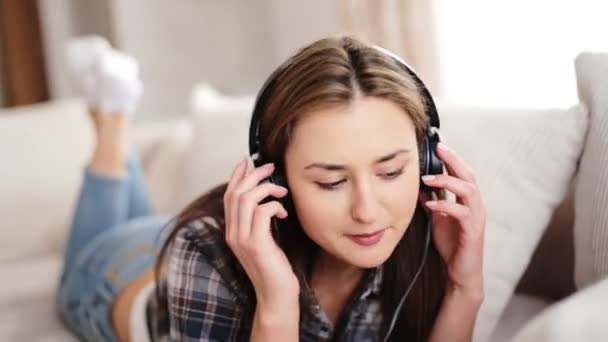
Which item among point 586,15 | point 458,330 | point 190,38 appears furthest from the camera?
point 190,38

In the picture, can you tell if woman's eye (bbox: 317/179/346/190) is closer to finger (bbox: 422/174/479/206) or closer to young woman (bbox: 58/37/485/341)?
young woman (bbox: 58/37/485/341)

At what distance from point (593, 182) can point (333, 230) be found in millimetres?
367

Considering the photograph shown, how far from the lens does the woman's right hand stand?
0.89 metres

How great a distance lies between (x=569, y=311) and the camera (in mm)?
690

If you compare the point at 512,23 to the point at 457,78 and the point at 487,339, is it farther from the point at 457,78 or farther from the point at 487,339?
the point at 487,339

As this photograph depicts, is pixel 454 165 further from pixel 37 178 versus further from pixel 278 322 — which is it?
pixel 37 178

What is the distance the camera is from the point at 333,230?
87 centimetres

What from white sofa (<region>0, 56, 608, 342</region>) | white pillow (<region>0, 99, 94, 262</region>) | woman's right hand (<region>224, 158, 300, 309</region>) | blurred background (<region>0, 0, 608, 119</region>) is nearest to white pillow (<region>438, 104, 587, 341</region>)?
white sofa (<region>0, 56, 608, 342</region>)

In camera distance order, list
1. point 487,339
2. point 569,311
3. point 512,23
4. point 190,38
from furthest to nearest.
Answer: point 190,38
point 512,23
point 487,339
point 569,311

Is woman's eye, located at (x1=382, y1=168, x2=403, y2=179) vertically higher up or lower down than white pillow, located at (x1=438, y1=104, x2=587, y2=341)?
higher up

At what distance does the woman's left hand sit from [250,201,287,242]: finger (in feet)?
0.55

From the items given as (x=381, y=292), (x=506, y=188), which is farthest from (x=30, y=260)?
(x=506, y=188)

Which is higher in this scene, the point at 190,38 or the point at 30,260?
the point at 190,38

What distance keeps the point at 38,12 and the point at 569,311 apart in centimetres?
273
